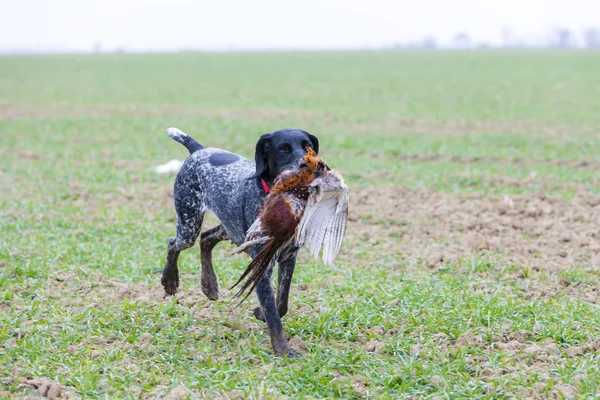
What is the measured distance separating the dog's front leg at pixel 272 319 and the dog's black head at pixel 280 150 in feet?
2.07

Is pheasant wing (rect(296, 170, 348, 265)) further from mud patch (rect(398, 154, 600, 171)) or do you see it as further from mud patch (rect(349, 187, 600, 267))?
mud patch (rect(398, 154, 600, 171))

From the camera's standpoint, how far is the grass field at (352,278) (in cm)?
427

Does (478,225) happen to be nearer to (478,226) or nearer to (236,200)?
(478,226)

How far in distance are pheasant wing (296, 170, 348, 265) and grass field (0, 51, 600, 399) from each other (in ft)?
2.49

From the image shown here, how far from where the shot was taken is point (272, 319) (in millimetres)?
4672

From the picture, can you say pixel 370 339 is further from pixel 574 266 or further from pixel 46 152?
pixel 46 152

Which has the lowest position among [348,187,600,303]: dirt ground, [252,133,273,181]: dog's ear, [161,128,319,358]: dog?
[348,187,600,303]: dirt ground

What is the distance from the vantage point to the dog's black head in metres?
4.52

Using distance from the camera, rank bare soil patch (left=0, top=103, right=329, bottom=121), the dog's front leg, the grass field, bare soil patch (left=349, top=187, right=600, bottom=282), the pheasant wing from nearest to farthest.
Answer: the pheasant wing
the grass field
the dog's front leg
bare soil patch (left=349, top=187, right=600, bottom=282)
bare soil patch (left=0, top=103, right=329, bottom=121)

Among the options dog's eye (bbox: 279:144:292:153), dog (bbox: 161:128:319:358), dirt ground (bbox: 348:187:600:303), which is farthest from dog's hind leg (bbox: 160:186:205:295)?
dirt ground (bbox: 348:187:600:303)

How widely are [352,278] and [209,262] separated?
52.8 inches

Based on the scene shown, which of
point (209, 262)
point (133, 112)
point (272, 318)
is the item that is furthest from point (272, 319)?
point (133, 112)

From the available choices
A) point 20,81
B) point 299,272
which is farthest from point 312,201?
point 20,81

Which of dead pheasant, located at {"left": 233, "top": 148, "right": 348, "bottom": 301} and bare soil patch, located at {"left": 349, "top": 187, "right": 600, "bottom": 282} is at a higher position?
dead pheasant, located at {"left": 233, "top": 148, "right": 348, "bottom": 301}
